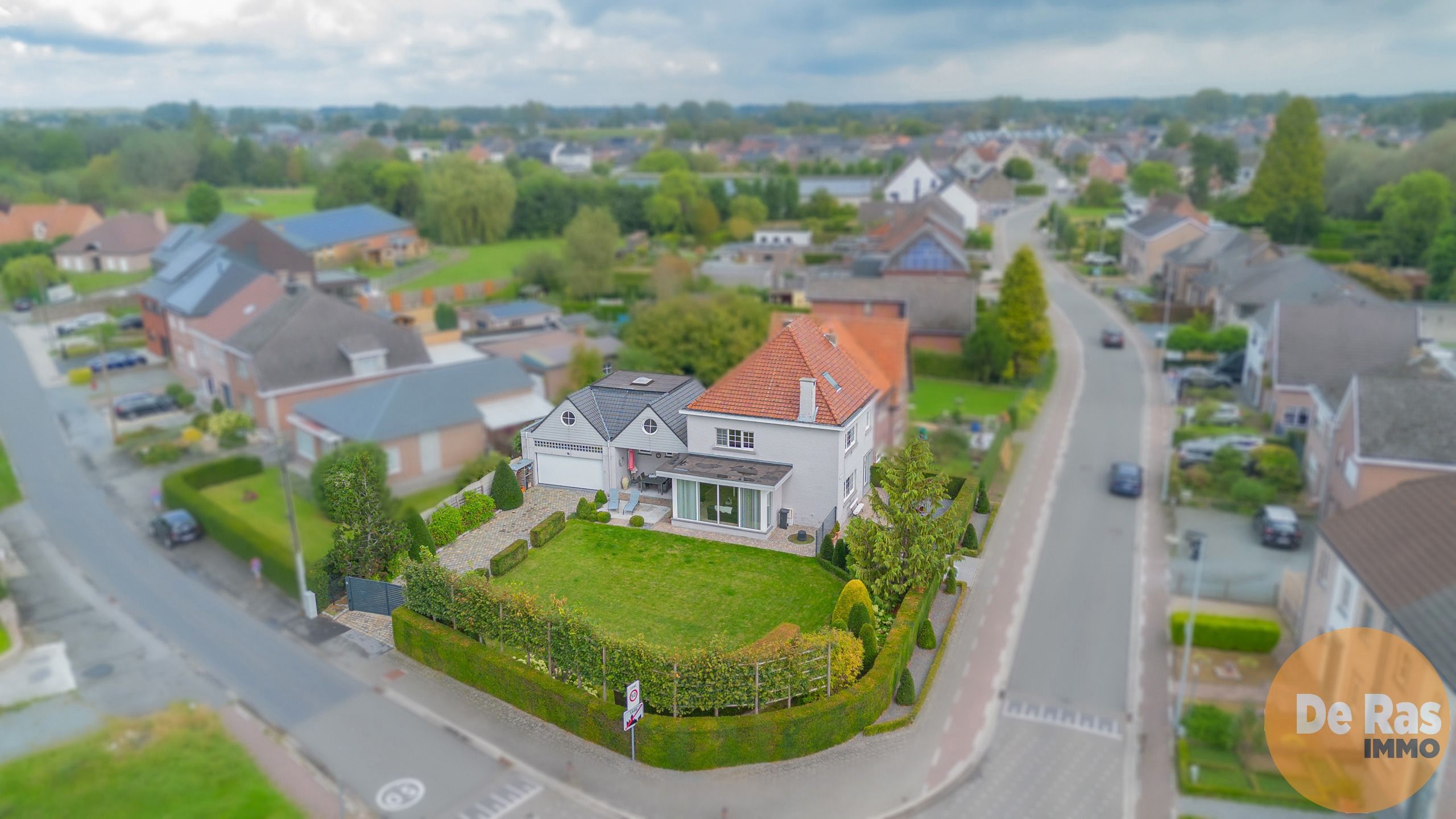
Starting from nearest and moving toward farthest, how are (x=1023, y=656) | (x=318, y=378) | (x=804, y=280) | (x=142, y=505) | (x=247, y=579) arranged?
(x=1023, y=656)
(x=247, y=579)
(x=142, y=505)
(x=318, y=378)
(x=804, y=280)

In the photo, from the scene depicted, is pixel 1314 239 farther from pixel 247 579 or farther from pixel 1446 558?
pixel 247 579

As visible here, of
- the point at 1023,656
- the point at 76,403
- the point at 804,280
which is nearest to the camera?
the point at 1023,656

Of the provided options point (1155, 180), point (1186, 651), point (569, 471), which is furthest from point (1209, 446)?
point (1155, 180)

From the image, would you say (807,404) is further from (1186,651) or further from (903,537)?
(1186,651)

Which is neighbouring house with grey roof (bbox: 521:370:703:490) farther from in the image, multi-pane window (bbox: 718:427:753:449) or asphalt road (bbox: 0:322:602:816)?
asphalt road (bbox: 0:322:602:816)

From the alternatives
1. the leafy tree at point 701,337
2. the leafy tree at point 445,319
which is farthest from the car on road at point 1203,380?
the leafy tree at point 445,319

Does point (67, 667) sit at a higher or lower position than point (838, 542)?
lower

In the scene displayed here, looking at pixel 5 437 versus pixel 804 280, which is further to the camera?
pixel 804 280

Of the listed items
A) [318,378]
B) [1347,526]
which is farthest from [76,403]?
[1347,526]

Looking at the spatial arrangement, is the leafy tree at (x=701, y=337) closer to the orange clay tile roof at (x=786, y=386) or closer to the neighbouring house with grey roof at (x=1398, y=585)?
the orange clay tile roof at (x=786, y=386)
